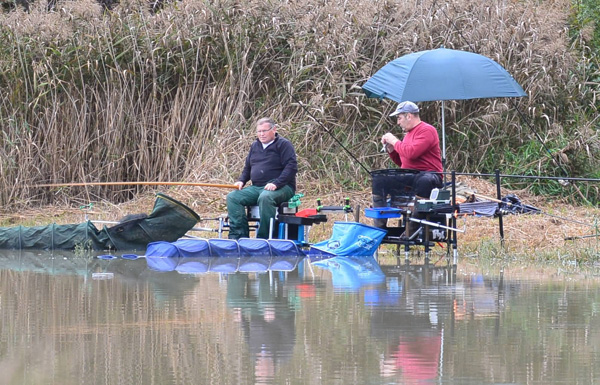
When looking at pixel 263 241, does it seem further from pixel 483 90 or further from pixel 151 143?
pixel 151 143

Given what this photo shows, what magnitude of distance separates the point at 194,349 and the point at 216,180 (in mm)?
9580

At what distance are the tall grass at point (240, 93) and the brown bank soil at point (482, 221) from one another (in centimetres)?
43

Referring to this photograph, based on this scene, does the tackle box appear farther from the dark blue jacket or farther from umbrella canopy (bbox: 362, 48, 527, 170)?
umbrella canopy (bbox: 362, 48, 527, 170)

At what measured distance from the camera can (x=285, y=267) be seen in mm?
10250

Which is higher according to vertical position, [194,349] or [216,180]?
[216,180]

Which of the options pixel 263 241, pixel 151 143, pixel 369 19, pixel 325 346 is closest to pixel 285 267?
pixel 263 241

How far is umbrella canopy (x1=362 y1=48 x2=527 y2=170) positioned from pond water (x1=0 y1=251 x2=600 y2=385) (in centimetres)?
313

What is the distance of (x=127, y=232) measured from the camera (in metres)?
12.2

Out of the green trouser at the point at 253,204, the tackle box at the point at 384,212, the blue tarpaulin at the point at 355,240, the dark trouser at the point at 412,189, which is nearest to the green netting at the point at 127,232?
the green trouser at the point at 253,204

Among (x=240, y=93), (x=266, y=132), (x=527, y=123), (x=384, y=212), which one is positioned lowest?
(x=384, y=212)

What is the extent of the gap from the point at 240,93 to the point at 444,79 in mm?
4752

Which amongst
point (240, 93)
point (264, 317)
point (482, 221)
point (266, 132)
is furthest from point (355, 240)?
point (240, 93)

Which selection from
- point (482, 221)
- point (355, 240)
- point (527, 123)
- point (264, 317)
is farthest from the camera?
point (527, 123)

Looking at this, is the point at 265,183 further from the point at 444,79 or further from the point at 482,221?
the point at 482,221
